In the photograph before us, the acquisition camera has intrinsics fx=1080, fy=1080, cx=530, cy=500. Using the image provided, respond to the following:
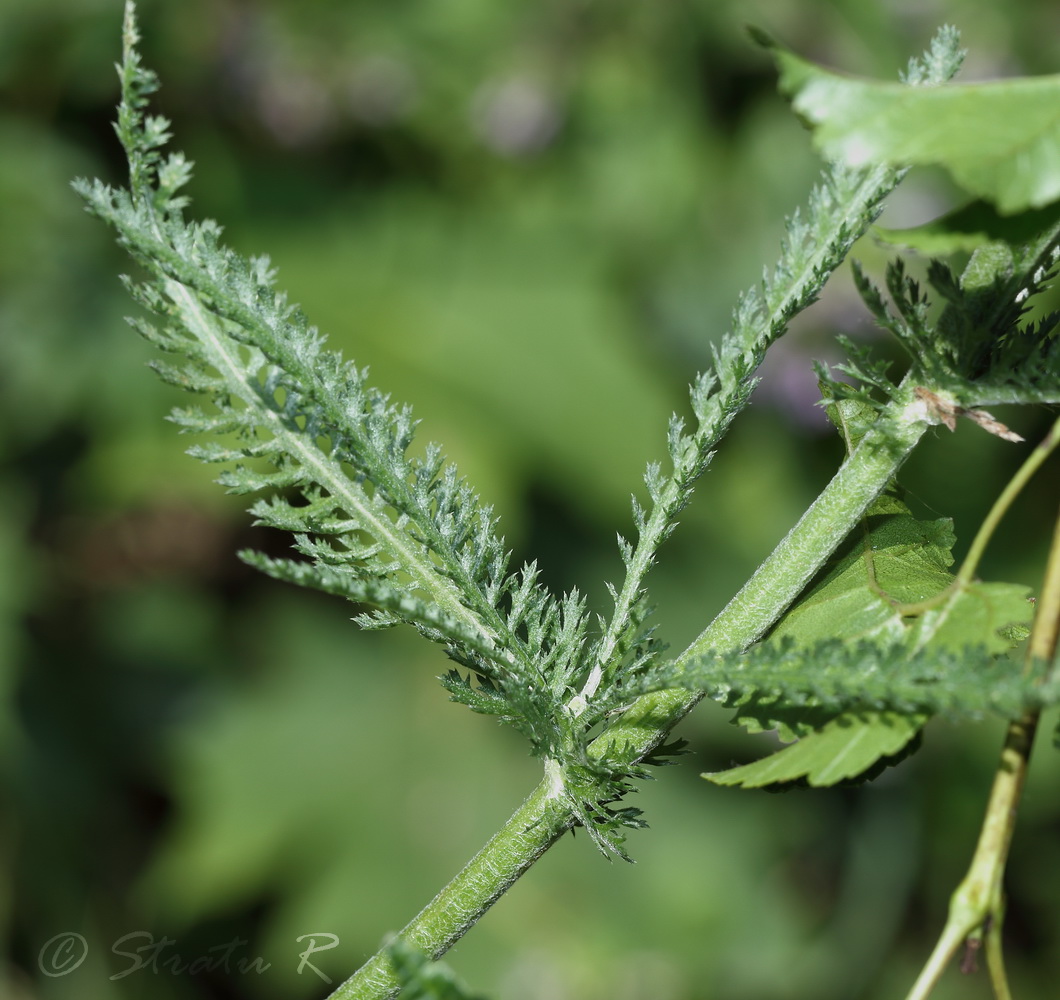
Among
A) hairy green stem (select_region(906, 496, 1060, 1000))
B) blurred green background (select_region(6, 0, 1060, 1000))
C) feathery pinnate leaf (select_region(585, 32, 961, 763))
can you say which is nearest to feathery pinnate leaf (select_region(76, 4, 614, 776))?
feathery pinnate leaf (select_region(585, 32, 961, 763))

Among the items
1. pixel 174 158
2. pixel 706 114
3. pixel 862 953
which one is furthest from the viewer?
pixel 706 114

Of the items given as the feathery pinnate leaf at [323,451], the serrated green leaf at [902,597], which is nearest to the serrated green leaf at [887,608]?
the serrated green leaf at [902,597]

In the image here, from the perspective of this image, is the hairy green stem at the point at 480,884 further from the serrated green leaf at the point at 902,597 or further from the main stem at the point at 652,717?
the serrated green leaf at the point at 902,597

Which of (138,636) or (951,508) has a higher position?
(951,508)

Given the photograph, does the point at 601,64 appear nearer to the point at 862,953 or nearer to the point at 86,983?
the point at 862,953

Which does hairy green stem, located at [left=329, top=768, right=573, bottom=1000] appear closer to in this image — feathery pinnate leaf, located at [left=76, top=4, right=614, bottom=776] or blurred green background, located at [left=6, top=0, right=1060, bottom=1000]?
feathery pinnate leaf, located at [left=76, top=4, right=614, bottom=776]

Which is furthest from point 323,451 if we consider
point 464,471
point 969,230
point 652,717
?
point 464,471

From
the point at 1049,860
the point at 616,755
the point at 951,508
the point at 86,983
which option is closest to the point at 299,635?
the point at 86,983
